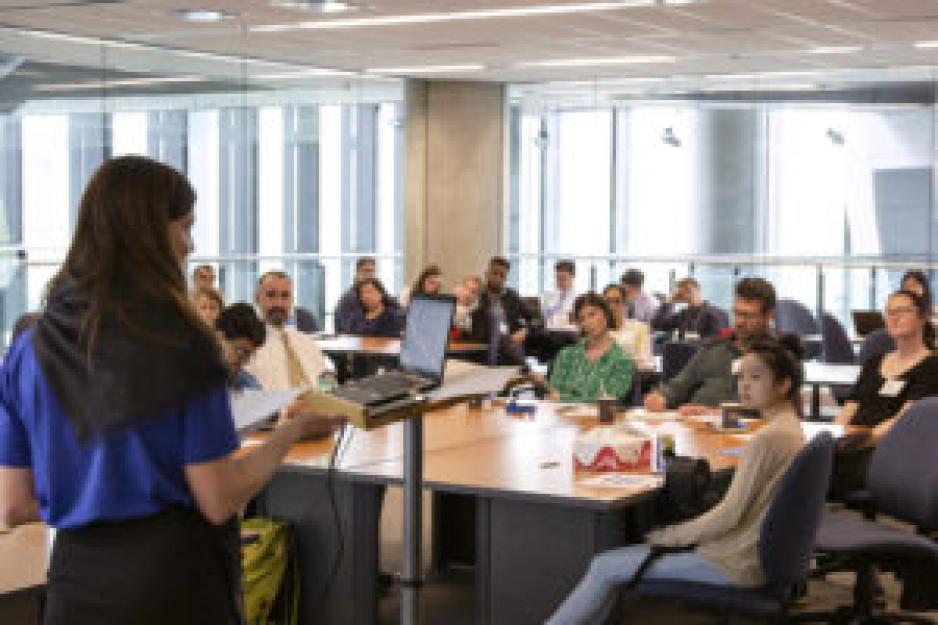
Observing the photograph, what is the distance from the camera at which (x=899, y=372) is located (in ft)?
23.6

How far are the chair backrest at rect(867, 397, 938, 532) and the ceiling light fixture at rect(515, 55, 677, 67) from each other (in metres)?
7.89

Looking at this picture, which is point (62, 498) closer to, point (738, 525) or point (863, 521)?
point (738, 525)

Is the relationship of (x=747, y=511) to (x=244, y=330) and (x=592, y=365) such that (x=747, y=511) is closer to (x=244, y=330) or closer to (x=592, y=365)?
(x=244, y=330)

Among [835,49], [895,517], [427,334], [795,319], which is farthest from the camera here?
[795,319]

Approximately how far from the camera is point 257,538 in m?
5.43

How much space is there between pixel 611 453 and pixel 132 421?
309 cm

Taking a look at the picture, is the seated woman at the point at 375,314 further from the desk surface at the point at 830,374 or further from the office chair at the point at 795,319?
the desk surface at the point at 830,374

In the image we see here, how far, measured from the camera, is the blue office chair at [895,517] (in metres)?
5.61

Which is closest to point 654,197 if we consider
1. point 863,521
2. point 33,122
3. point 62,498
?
point 33,122

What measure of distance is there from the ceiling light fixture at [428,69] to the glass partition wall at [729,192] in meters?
1.99

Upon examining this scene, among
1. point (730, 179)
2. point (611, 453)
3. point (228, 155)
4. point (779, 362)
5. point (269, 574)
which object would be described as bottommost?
point (269, 574)

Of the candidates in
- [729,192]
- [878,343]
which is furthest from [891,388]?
[729,192]

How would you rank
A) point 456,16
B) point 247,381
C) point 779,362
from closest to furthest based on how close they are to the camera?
point 779,362, point 247,381, point 456,16

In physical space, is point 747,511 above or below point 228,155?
below
